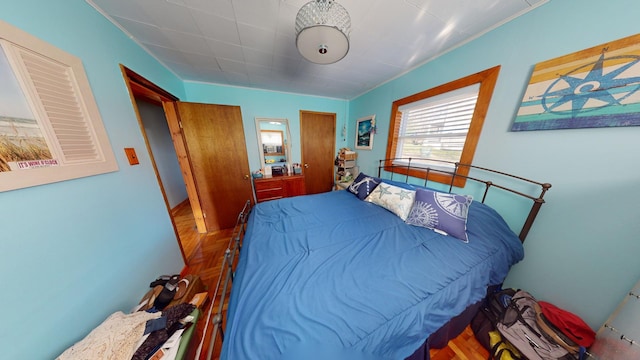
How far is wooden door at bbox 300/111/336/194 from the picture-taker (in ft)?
10.6

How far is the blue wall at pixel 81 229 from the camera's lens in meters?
0.70

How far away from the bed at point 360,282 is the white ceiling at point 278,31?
1.47 meters

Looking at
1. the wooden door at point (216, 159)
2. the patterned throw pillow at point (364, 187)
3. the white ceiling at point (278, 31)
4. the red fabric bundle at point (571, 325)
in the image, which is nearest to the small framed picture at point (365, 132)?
the white ceiling at point (278, 31)

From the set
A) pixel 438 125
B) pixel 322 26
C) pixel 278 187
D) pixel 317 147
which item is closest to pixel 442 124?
pixel 438 125

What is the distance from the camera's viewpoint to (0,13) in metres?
0.71

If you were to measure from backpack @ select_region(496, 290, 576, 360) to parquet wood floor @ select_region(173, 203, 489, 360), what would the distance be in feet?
0.90

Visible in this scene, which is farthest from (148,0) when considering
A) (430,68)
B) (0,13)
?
(430,68)

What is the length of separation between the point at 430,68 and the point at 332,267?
2.44 meters

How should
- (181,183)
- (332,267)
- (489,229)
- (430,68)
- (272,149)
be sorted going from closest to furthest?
(332,267) → (489,229) → (430,68) → (272,149) → (181,183)

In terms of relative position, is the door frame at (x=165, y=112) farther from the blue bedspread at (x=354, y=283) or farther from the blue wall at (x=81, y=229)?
the blue bedspread at (x=354, y=283)

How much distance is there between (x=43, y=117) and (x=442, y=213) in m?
2.72

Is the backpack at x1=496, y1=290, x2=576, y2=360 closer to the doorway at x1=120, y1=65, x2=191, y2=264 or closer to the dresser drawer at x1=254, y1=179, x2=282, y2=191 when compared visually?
the dresser drawer at x1=254, y1=179, x2=282, y2=191

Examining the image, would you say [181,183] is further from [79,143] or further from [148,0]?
[148,0]

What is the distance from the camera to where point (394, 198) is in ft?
5.86
